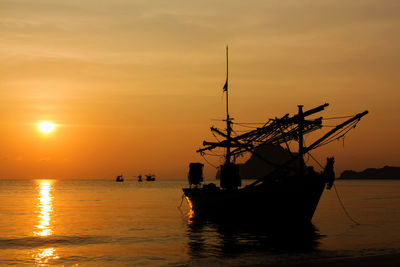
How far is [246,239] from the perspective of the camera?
39000 millimetres

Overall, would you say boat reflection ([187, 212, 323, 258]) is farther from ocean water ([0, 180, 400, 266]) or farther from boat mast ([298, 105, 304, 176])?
boat mast ([298, 105, 304, 176])

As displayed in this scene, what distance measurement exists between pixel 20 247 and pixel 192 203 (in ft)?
87.7

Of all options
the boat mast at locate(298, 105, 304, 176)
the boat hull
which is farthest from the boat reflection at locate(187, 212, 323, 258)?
the boat mast at locate(298, 105, 304, 176)

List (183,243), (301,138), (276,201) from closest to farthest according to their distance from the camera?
(183,243)
(301,138)
(276,201)

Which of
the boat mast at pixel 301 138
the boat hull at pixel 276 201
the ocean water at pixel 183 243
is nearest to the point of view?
the ocean water at pixel 183 243

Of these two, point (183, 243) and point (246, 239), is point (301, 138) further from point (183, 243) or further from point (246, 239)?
point (183, 243)

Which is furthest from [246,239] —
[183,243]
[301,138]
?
[301,138]

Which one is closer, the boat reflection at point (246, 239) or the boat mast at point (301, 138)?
the boat reflection at point (246, 239)

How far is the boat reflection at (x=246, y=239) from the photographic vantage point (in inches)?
1300

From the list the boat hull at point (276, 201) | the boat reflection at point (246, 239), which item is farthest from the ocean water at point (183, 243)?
the boat hull at point (276, 201)

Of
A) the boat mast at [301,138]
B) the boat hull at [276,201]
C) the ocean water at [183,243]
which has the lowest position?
the ocean water at [183,243]

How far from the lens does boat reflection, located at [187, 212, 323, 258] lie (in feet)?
108

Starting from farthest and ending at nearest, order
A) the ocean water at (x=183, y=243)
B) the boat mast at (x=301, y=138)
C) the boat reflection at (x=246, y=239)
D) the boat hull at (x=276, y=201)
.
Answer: the boat hull at (x=276, y=201), the boat mast at (x=301, y=138), the boat reflection at (x=246, y=239), the ocean water at (x=183, y=243)

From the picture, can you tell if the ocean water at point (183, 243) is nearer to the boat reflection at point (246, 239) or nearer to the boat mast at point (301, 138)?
the boat reflection at point (246, 239)
